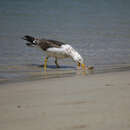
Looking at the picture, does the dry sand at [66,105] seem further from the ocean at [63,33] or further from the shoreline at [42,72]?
the ocean at [63,33]

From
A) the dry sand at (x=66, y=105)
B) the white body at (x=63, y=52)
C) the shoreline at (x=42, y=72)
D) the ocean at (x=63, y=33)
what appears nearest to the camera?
the dry sand at (x=66, y=105)

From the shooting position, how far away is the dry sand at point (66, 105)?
3.68m

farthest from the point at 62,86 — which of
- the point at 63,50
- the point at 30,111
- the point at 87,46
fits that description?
the point at 87,46

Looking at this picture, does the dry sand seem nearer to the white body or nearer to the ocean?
the ocean

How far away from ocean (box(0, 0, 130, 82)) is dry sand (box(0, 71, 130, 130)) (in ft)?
4.66

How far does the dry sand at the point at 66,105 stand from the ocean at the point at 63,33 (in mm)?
1420

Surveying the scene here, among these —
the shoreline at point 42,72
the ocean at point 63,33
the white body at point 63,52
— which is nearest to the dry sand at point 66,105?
the shoreline at point 42,72

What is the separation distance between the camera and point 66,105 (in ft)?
14.1

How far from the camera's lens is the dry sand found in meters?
3.68

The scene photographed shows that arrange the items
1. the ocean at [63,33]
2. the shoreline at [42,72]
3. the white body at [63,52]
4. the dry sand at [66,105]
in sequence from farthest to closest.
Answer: the ocean at [63,33]
the white body at [63,52]
the shoreline at [42,72]
the dry sand at [66,105]

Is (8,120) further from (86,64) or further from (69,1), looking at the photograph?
(69,1)

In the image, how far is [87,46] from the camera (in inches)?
416

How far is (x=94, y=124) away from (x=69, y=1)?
67.1 feet

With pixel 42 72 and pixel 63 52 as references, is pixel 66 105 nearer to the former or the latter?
pixel 42 72
